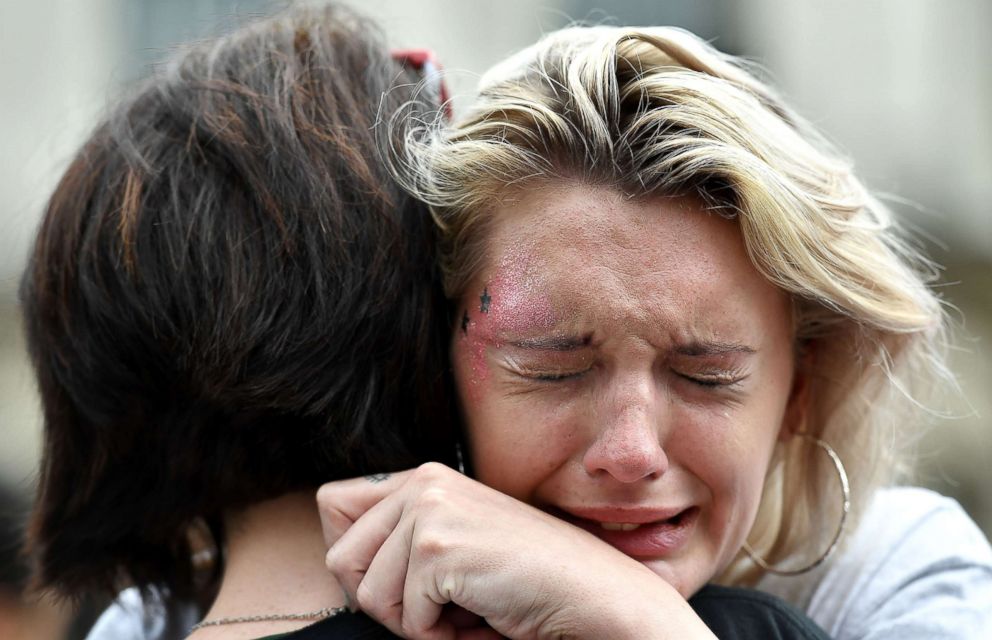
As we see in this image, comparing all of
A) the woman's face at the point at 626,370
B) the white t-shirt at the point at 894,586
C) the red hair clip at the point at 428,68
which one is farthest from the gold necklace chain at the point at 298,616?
the red hair clip at the point at 428,68

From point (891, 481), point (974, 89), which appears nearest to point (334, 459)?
point (891, 481)

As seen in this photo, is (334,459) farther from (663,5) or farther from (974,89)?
(974,89)

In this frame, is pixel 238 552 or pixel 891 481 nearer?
pixel 238 552

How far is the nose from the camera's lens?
Result: 179 cm

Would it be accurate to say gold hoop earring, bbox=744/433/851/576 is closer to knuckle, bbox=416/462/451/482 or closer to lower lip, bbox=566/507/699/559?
lower lip, bbox=566/507/699/559

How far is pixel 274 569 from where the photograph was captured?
6.35ft

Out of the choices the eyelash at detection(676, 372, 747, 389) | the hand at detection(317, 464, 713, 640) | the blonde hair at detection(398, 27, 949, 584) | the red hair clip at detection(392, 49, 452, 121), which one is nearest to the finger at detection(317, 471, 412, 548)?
the hand at detection(317, 464, 713, 640)

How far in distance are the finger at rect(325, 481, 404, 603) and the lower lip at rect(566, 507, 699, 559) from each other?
12.9 inches

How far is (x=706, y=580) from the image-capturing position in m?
1.97

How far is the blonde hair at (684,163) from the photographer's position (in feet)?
6.25

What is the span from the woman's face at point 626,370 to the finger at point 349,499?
0.18 meters

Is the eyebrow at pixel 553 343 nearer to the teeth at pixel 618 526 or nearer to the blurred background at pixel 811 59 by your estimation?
the teeth at pixel 618 526

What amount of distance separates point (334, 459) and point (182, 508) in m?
0.36

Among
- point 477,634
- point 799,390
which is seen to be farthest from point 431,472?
point 799,390
